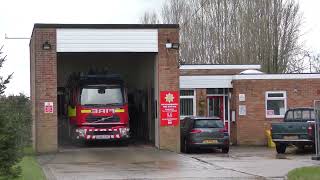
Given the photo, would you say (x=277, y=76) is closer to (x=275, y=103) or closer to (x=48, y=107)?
(x=275, y=103)

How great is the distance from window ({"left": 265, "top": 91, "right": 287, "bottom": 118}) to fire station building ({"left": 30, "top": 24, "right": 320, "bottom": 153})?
0.05 m

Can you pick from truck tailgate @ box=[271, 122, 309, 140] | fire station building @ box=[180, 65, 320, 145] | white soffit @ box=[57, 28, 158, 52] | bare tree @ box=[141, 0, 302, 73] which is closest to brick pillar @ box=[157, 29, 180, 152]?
white soffit @ box=[57, 28, 158, 52]

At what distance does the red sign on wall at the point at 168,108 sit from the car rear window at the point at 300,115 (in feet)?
16.7

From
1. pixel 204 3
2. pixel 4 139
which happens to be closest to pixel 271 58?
pixel 204 3

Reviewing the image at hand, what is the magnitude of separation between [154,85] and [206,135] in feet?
9.64

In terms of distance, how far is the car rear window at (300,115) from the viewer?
86.1 feet

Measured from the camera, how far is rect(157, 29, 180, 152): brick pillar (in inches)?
961

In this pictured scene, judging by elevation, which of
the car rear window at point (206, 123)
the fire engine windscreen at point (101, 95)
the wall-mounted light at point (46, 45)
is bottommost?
the car rear window at point (206, 123)

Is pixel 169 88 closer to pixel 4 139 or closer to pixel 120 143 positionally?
pixel 120 143

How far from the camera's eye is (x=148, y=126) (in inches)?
1139

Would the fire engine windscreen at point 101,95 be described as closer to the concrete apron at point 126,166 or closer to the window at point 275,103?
the concrete apron at point 126,166

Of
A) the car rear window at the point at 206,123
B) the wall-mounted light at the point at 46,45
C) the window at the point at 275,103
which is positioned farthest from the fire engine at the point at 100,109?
the window at the point at 275,103

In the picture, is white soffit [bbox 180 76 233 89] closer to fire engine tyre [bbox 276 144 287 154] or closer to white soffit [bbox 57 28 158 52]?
fire engine tyre [bbox 276 144 287 154]

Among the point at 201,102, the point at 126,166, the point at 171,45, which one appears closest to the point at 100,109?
the point at 171,45
